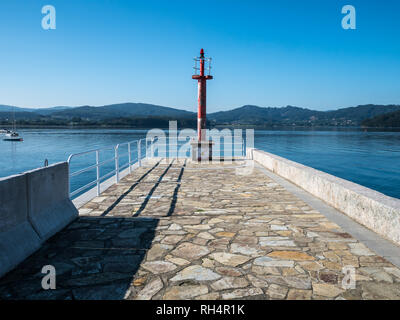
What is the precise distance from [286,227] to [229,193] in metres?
2.49

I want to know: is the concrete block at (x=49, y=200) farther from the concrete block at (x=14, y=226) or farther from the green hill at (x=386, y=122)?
the green hill at (x=386, y=122)

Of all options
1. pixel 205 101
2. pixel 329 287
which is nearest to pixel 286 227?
pixel 329 287

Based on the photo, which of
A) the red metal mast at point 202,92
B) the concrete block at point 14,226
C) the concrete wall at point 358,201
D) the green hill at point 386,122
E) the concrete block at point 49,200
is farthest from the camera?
the green hill at point 386,122

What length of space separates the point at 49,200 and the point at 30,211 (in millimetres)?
542

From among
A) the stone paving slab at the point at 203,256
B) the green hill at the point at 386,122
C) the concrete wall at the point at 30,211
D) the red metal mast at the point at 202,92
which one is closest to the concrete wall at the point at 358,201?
the stone paving slab at the point at 203,256

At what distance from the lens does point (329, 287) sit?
2652 millimetres

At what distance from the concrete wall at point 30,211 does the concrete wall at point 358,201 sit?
422 cm

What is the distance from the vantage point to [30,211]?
11.5ft

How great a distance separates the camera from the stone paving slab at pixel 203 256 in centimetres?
259

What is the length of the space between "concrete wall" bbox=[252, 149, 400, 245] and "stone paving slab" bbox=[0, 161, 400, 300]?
0.43 m

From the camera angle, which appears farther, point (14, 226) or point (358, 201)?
point (358, 201)

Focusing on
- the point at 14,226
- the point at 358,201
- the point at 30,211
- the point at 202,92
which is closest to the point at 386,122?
the point at 202,92

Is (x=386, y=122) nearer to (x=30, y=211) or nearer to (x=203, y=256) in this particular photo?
(x=203, y=256)
